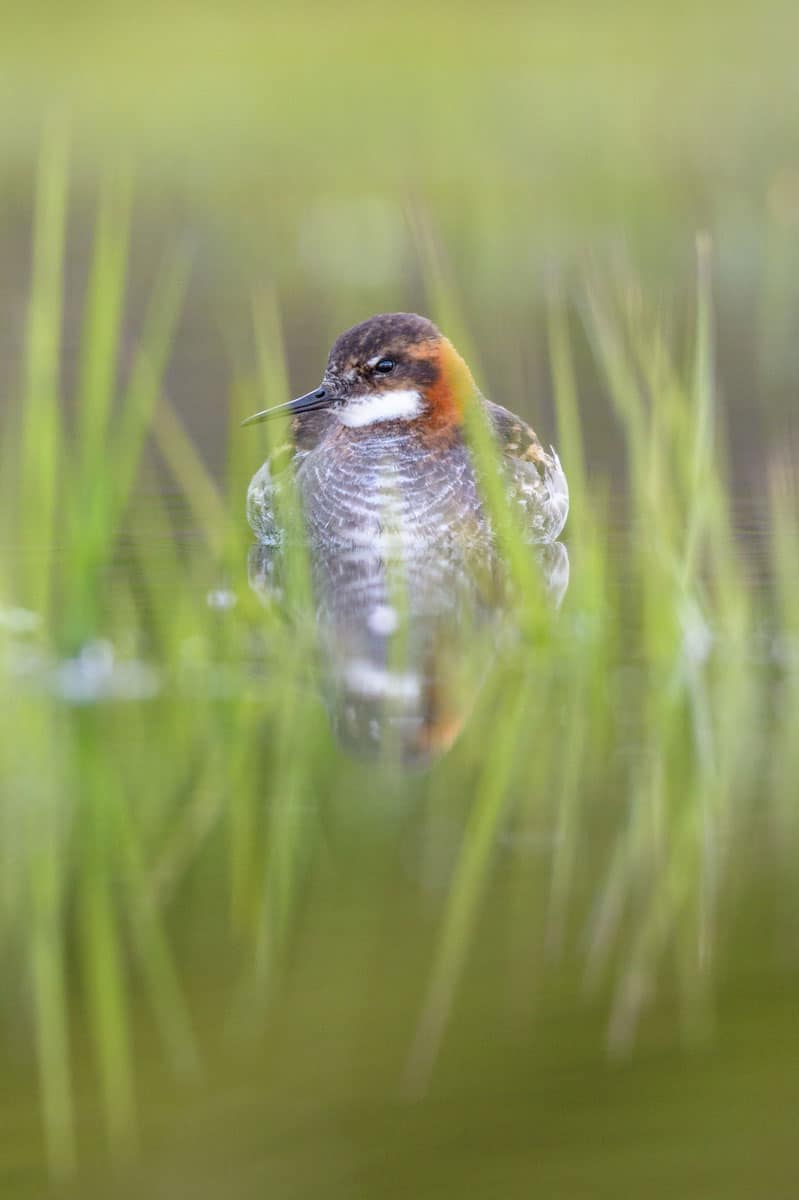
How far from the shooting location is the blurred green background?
301 cm

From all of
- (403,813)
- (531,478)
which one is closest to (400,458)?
(531,478)

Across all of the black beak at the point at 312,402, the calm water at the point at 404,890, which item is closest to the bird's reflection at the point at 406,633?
the calm water at the point at 404,890

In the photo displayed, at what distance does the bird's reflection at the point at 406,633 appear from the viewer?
498 cm

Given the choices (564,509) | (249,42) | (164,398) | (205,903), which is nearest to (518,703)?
(205,903)

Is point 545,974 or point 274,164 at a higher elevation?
point 274,164

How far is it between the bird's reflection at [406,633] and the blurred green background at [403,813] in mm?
68

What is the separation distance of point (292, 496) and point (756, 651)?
2.33 m

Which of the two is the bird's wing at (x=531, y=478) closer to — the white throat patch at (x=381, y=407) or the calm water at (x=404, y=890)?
the white throat patch at (x=381, y=407)

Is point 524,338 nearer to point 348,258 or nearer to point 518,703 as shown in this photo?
point 348,258

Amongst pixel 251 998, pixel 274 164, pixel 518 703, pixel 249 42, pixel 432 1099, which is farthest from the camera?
pixel 249 42

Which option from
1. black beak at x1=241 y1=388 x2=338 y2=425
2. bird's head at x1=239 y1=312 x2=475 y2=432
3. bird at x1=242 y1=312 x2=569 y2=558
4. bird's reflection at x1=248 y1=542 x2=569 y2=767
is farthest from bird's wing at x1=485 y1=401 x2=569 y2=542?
black beak at x1=241 y1=388 x2=338 y2=425

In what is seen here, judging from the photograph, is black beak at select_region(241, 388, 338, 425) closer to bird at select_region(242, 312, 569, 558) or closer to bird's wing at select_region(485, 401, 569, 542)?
bird at select_region(242, 312, 569, 558)

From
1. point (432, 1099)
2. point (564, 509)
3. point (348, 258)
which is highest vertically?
point (348, 258)

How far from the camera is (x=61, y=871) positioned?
4.03 metres
